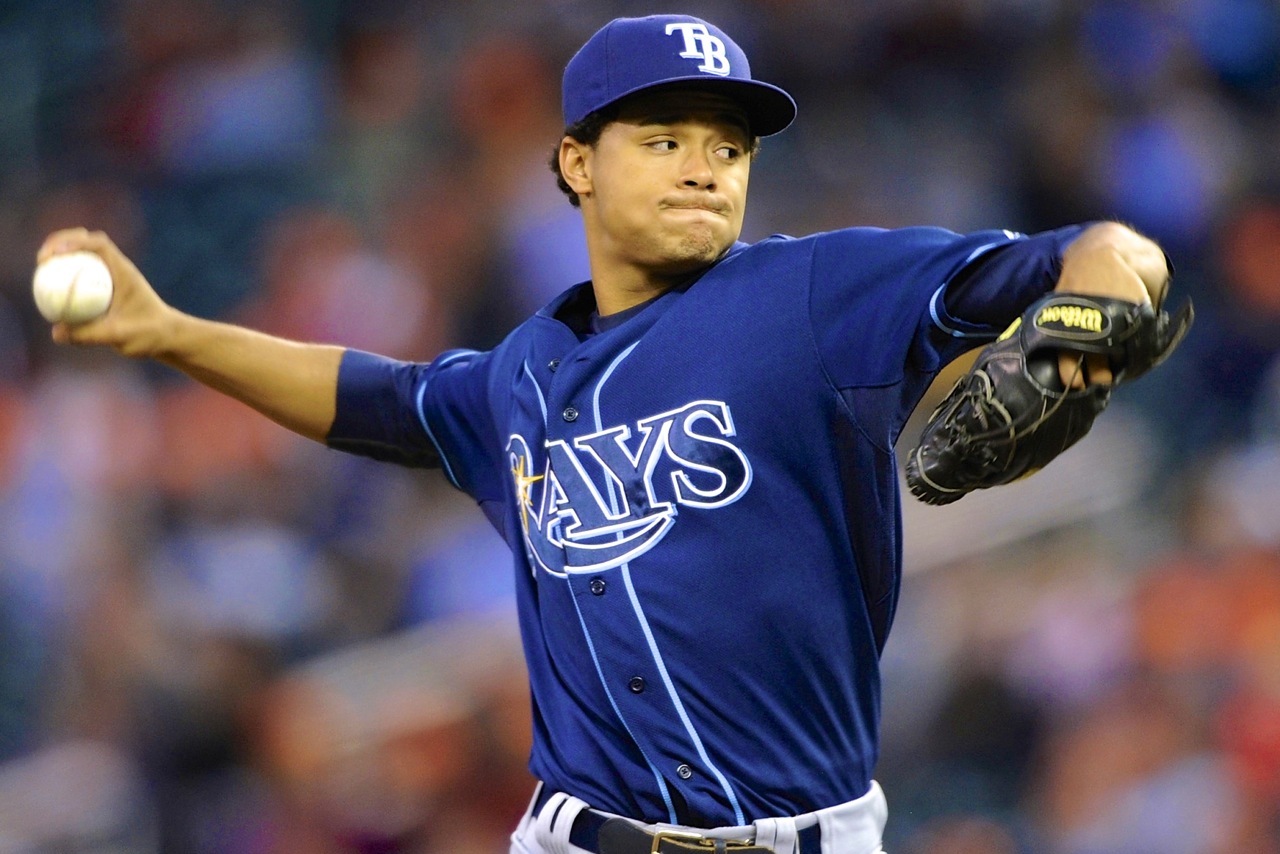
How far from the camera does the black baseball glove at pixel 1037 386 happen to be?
1.94 meters

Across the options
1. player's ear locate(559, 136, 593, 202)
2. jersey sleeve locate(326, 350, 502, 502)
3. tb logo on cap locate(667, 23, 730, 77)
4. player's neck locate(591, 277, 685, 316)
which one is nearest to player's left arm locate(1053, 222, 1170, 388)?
tb logo on cap locate(667, 23, 730, 77)

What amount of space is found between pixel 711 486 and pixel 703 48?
2.24ft

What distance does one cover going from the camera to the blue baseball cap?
8.32 ft

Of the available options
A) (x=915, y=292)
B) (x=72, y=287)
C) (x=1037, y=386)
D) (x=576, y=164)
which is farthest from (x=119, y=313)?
(x=1037, y=386)

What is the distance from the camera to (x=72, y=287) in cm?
282

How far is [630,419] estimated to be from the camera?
2521mm

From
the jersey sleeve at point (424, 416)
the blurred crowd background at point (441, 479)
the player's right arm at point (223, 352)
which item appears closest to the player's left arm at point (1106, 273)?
the jersey sleeve at point (424, 416)

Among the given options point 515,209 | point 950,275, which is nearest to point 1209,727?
point 515,209

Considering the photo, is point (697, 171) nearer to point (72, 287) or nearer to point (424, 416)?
point (424, 416)

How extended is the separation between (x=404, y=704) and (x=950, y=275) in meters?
3.56

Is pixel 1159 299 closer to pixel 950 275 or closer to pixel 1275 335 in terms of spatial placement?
pixel 950 275

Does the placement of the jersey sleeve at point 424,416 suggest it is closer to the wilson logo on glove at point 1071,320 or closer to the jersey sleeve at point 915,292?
the jersey sleeve at point 915,292

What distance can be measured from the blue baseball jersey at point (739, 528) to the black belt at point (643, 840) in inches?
1.2

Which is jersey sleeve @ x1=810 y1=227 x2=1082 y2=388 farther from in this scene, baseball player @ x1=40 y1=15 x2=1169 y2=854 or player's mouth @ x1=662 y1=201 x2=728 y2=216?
player's mouth @ x1=662 y1=201 x2=728 y2=216
